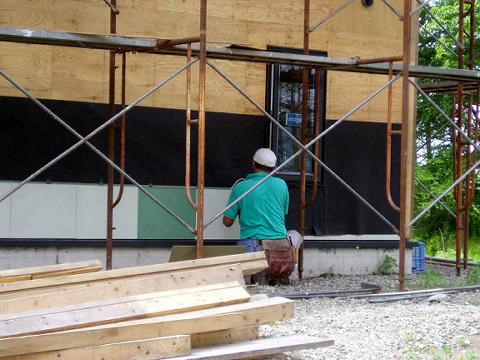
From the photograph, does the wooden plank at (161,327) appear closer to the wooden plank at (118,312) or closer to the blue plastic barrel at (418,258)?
the wooden plank at (118,312)

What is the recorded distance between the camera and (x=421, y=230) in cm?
2414

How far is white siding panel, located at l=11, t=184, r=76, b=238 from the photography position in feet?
33.7

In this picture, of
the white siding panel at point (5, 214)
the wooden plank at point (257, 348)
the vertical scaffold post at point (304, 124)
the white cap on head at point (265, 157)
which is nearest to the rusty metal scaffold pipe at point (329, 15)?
the vertical scaffold post at point (304, 124)

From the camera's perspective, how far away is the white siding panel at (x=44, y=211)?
1028 centimetres

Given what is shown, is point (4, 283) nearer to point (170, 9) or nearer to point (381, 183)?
point (170, 9)

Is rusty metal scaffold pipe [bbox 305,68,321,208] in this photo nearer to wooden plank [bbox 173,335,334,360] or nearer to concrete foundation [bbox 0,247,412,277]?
concrete foundation [bbox 0,247,412,277]

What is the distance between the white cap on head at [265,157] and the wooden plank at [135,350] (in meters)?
4.90

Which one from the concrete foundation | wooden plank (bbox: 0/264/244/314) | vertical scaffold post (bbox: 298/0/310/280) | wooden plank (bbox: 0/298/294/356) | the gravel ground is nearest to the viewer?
wooden plank (bbox: 0/298/294/356)

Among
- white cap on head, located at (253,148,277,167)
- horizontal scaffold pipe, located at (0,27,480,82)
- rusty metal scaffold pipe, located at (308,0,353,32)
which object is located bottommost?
white cap on head, located at (253,148,277,167)

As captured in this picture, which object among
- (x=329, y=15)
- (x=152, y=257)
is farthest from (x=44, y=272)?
(x=329, y=15)

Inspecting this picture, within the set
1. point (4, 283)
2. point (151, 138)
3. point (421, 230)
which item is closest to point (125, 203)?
point (151, 138)

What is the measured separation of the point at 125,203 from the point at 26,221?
1.19 metres

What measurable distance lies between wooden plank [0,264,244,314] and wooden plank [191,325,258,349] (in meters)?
0.89

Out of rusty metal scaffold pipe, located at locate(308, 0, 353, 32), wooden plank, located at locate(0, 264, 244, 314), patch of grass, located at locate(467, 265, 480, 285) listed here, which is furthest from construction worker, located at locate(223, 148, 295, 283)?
wooden plank, located at locate(0, 264, 244, 314)
